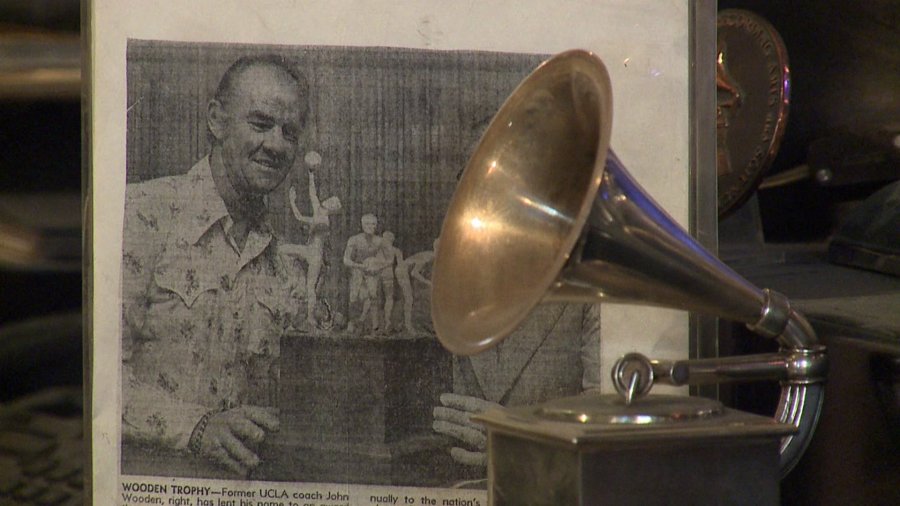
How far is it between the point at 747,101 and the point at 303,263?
64 centimetres

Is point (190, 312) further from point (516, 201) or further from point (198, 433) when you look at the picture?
point (516, 201)

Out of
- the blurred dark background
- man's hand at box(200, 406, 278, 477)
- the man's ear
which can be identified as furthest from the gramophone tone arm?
the blurred dark background

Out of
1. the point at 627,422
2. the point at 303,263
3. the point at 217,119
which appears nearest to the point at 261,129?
the point at 217,119

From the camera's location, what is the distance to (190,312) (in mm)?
1114

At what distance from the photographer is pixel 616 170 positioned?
89 centimetres

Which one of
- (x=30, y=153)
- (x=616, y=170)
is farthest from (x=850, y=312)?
(x=30, y=153)

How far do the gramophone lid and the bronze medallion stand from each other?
0.42 m

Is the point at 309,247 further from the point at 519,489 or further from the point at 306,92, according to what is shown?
Result: the point at 519,489

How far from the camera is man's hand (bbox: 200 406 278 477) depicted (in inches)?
43.5

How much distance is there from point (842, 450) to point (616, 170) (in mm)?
437

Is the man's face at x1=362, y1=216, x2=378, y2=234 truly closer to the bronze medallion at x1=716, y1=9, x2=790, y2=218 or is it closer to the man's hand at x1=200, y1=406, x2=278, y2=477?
the man's hand at x1=200, y1=406, x2=278, y2=477

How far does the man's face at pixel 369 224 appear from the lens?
1.11 metres

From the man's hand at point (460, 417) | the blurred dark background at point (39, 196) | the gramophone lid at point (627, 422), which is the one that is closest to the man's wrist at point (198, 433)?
the blurred dark background at point (39, 196)

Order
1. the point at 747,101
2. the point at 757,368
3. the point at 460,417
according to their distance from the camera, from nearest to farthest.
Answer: the point at 757,368 → the point at 460,417 → the point at 747,101
